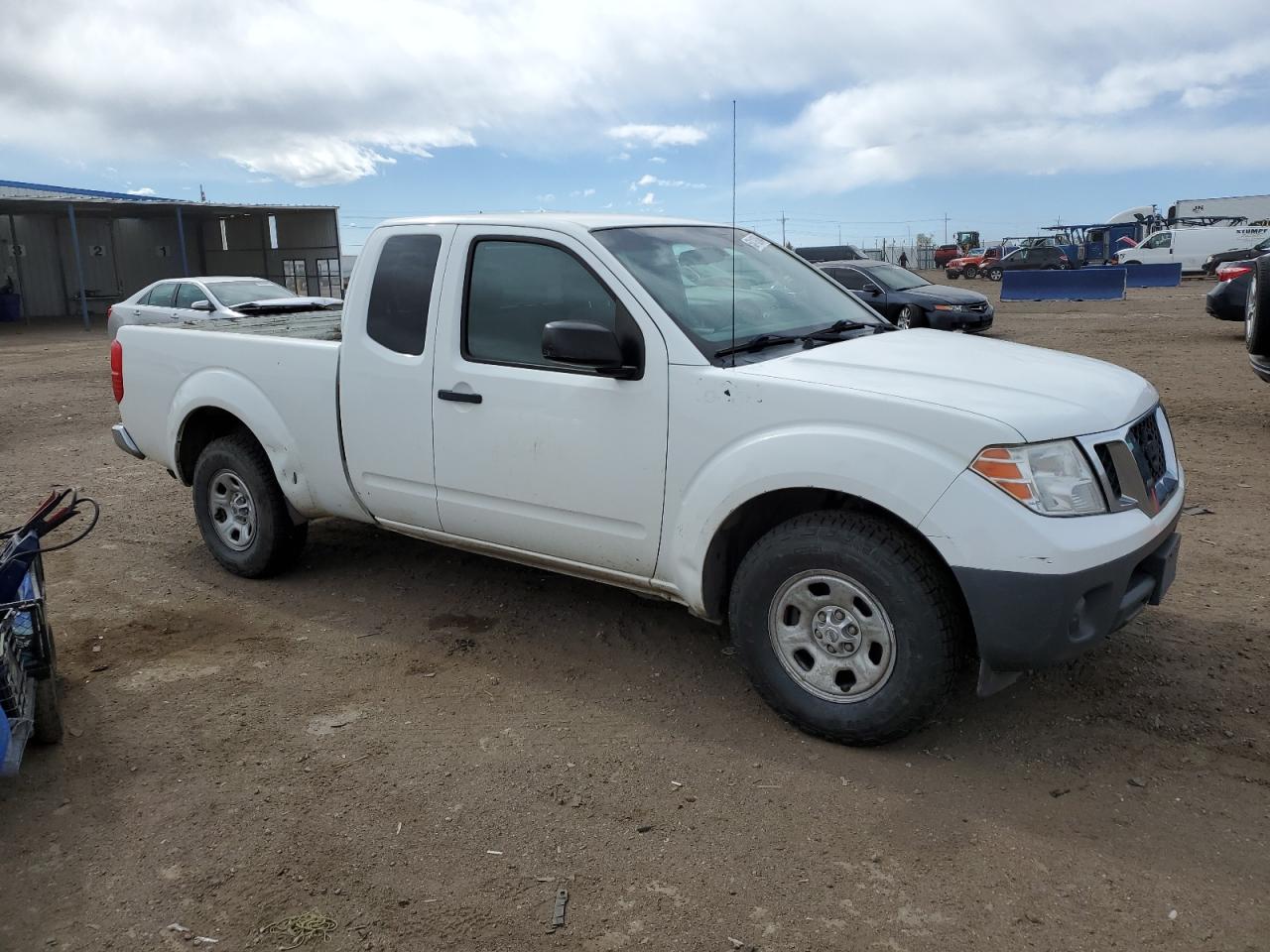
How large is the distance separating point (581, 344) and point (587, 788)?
156cm

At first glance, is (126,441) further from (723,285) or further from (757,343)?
(757,343)

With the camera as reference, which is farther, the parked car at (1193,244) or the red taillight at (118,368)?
the parked car at (1193,244)

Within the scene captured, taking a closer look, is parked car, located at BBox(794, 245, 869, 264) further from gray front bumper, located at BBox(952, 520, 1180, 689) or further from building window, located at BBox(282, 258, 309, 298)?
gray front bumper, located at BBox(952, 520, 1180, 689)

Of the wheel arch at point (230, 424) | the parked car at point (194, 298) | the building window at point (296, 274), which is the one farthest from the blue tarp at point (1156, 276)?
the wheel arch at point (230, 424)

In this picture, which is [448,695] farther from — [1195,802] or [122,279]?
[122,279]

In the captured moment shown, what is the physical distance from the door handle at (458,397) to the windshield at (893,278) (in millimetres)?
14670

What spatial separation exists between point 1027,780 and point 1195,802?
498 millimetres

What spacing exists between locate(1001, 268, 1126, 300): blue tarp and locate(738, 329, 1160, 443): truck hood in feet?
84.4

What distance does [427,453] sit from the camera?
4.49 m

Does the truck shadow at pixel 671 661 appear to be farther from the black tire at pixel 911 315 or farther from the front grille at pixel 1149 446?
the black tire at pixel 911 315

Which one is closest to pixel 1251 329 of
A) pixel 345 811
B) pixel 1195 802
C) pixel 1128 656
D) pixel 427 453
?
pixel 1128 656

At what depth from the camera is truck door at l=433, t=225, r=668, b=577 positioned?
386 centimetres

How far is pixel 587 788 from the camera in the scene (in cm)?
342

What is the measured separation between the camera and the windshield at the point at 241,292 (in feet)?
54.1
